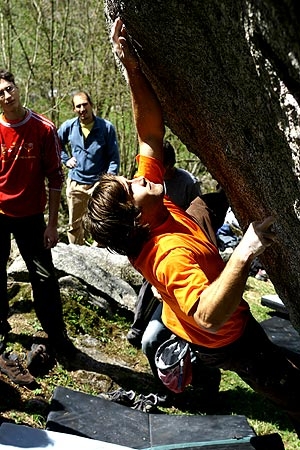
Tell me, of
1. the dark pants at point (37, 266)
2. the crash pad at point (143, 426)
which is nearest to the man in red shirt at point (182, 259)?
the crash pad at point (143, 426)

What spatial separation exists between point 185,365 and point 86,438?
0.80 meters

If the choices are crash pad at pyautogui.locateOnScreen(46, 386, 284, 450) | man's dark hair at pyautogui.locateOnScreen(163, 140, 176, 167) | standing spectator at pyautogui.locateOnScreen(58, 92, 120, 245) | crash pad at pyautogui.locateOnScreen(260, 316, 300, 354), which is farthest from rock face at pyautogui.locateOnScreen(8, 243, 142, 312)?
man's dark hair at pyautogui.locateOnScreen(163, 140, 176, 167)

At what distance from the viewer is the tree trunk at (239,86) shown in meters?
2.18

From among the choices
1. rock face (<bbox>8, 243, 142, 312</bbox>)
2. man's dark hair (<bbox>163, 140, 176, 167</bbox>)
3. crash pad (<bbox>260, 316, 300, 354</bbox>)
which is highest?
man's dark hair (<bbox>163, 140, 176, 167</bbox>)

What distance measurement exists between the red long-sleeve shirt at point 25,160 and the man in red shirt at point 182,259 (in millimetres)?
1977

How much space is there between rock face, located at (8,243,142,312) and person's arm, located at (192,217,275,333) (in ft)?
13.3

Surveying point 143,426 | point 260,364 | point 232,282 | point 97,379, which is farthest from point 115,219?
point 97,379

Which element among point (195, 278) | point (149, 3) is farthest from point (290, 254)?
point (149, 3)

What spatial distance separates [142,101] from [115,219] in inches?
24.8

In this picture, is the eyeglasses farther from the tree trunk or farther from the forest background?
the forest background

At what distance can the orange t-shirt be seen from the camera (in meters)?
2.88

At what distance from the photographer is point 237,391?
225 inches

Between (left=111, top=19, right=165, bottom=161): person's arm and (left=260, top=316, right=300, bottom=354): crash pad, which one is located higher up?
(left=111, top=19, right=165, bottom=161): person's arm

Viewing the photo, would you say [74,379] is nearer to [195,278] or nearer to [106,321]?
[106,321]
